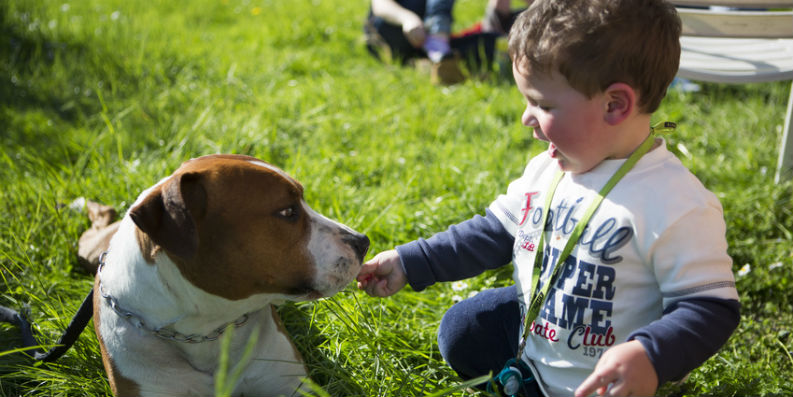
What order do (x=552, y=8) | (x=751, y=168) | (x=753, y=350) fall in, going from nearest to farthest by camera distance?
1. (x=552, y=8)
2. (x=753, y=350)
3. (x=751, y=168)

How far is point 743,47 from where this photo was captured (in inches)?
146

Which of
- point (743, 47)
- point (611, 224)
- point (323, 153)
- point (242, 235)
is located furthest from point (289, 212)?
point (743, 47)

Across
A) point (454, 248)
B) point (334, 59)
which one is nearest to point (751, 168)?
point (454, 248)

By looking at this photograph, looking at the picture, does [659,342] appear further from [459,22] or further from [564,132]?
[459,22]

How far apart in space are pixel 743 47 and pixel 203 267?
311cm

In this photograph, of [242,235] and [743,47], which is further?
[743,47]

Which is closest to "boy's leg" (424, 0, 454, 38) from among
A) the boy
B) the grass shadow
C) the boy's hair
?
the grass shadow

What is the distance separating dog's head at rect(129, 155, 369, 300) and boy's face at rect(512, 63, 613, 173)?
2.40 ft

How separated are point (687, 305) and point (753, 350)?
114 cm

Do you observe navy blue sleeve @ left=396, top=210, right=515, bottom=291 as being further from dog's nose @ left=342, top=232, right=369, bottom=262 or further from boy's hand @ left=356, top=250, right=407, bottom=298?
dog's nose @ left=342, top=232, right=369, bottom=262

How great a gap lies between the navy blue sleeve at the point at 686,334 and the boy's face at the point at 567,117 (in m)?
0.47

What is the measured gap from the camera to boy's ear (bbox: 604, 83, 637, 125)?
1838 millimetres

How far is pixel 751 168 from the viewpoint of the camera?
3.84 meters

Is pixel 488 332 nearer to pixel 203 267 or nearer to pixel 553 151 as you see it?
pixel 553 151
